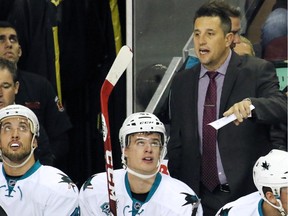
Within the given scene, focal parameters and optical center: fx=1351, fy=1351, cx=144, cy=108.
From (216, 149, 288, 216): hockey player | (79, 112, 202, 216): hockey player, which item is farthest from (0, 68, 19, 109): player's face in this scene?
(216, 149, 288, 216): hockey player

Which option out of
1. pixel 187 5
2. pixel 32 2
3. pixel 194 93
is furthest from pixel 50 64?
pixel 194 93

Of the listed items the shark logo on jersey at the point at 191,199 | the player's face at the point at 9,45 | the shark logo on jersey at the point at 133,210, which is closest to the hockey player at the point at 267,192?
the shark logo on jersey at the point at 191,199

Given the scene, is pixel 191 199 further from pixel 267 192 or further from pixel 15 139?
pixel 15 139

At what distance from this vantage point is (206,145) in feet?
22.5

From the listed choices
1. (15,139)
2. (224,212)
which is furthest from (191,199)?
(15,139)

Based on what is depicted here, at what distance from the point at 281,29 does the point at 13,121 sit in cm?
153

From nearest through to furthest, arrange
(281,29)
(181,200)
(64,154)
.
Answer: (181,200), (281,29), (64,154)

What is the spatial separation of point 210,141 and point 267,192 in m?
0.55

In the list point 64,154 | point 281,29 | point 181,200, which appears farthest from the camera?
point 64,154

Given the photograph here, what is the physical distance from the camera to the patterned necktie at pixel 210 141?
6.84m

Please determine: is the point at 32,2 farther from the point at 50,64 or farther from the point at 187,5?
the point at 187,5

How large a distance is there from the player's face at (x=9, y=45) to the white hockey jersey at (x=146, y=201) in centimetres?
118

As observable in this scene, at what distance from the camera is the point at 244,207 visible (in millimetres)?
6512

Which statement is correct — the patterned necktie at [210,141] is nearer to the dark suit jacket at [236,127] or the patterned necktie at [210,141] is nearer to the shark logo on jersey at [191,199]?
the dark suit jacket at [236,127]
